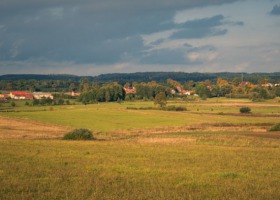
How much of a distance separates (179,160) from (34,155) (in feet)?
26.9

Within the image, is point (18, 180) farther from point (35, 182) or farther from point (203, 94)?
point (203, 94)

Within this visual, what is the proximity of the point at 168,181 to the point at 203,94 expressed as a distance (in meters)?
166

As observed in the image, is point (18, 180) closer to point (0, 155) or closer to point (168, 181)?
point (168, 181)

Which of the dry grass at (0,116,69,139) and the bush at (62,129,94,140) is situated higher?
the bush at (62,129,94,140)

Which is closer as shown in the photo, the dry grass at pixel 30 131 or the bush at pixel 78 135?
the bush at pixel 78 135

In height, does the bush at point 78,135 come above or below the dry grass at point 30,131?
above

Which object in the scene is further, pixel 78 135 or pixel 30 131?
pixel 30 131

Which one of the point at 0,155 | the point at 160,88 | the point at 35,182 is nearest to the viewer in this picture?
the point at 35,182

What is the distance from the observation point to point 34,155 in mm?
23562

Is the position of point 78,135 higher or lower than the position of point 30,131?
→ higher

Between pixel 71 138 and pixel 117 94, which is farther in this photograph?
pixel 117 94

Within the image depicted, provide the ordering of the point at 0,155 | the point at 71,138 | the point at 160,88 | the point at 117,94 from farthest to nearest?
1. the point at 160,88
2. the point at 117,94
3. the point at 71,138
4. the point at 0,155

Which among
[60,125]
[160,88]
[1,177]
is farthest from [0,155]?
[160,88]

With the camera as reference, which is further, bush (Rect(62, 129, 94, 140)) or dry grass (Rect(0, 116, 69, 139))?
dry grass (Rect(0, 116, 69, 139))
